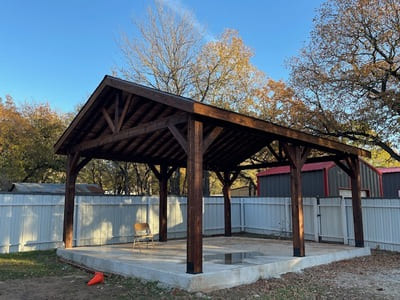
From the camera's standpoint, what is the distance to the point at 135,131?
679 cm

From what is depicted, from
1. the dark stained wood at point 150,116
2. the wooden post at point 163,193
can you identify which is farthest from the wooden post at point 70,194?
the wooden post at point 163,193

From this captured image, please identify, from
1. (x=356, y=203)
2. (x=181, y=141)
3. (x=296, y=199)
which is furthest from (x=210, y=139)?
(x=356, y=203)

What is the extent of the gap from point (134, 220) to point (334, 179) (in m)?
8.13

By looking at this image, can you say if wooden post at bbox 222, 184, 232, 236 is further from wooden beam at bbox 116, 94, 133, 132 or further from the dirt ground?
wooden beam at bbox 116, 94, 133, 132

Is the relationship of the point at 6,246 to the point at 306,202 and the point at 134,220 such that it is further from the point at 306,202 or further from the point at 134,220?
the point at 306,202

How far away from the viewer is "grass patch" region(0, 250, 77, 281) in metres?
6.37

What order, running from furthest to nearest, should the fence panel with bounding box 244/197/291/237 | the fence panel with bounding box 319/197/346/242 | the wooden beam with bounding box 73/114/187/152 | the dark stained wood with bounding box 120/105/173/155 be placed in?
the fence panel with bounding box 244/197/291/237, the fence panel with bounding box 319/197/346/242, the dark stained wood with bounding box 120/105/173/155, the wooden beam with bounding box 73/114/187/152

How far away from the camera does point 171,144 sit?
31.2 feet

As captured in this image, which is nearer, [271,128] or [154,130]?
[154,130]

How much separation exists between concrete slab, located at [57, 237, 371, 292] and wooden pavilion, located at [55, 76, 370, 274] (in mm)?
264

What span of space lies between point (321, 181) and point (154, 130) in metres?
9.28

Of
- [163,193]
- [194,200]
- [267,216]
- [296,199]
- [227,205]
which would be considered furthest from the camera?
[267,216]

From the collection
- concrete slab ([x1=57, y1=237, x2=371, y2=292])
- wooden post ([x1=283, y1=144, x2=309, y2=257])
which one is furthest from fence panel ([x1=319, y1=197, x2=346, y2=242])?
wooden post ([x1=283, y1=144, x2=309, y2=257])

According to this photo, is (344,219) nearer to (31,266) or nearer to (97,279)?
(97,279)
